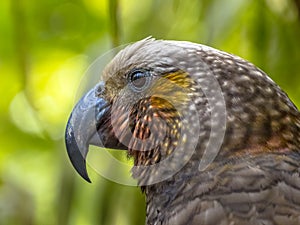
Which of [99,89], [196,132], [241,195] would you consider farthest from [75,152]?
[241,195]

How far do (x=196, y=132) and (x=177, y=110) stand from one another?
0.24 ft

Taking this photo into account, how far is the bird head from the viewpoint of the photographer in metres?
1.93

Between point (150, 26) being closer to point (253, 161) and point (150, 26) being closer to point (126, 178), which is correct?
point (126, 178)

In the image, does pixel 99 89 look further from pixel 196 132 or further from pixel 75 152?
pixel 196 132

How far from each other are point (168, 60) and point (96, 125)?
8.7 inches

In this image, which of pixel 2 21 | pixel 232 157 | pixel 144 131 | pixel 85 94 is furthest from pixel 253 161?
pixel 2 21

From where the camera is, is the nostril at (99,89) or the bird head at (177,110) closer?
the bird head at (177,110)

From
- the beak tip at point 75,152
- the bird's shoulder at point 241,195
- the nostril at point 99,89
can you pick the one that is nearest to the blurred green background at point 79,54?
the nostril at point 99,89

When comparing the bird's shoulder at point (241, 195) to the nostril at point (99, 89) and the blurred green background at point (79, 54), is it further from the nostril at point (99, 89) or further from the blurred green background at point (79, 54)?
the blurred green background at point (79, 54)

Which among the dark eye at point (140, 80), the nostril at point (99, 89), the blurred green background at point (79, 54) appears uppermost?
the dark eye at point (140, 80)

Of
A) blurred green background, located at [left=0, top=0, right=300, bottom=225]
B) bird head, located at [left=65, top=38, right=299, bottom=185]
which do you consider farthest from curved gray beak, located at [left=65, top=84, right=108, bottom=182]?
blurred green background, located at [left=0, top=0, right=300, bottom=225]

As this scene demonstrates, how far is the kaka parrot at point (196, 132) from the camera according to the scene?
1.81 meters

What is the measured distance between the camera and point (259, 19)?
2557 mm

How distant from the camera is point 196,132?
1.96m
